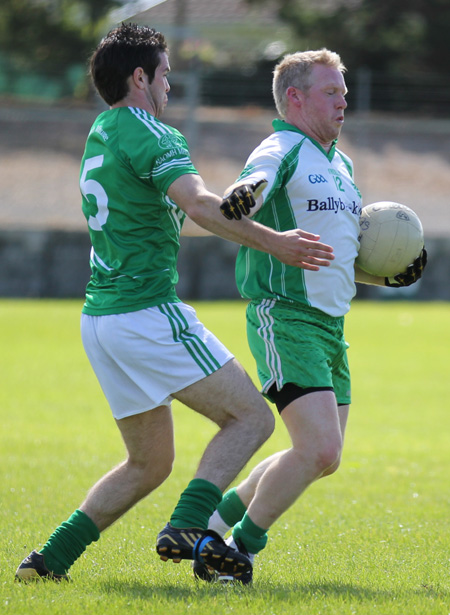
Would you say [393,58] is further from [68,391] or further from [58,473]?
[58,473]

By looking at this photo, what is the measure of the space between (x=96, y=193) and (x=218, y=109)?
25798mm

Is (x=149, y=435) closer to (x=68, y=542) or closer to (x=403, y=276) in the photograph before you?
(x=68, y=542)

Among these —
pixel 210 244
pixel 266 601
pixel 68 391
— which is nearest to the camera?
pixel 266 601

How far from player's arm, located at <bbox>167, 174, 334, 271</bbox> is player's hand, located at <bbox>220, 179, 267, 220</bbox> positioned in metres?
0.03

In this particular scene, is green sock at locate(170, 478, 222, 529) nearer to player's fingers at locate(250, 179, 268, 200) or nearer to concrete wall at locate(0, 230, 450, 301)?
player's fingers at locate(250, 179, 268, 200)

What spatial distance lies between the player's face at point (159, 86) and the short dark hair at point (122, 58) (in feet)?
0.06

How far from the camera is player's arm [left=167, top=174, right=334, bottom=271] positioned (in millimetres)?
4129

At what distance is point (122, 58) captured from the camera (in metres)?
4.48

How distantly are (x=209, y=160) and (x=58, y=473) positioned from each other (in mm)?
24735

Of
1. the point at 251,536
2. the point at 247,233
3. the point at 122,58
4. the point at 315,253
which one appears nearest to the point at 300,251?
the point at 315,253

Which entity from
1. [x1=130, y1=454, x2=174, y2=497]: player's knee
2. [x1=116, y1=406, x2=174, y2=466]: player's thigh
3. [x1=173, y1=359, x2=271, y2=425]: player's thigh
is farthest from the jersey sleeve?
[x1=130, y1=454, x2=174, y2=497]: player's knee

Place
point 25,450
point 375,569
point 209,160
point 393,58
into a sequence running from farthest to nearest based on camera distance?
point 393,58 → point 209,160 → point 25,450 → point 375,569

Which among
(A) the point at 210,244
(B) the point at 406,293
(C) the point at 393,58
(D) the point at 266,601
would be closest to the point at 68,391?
(D) the point at 266,601

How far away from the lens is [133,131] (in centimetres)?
436
